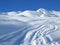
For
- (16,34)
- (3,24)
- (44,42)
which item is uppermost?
(3,24)

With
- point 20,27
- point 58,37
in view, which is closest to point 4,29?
point 20,27

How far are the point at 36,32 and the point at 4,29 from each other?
3.30 metres

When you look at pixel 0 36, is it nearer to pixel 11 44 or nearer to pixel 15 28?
pixel 11 44

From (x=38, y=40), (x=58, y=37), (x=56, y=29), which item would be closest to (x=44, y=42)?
(x=38, y=40)

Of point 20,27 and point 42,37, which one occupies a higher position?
point 20,27

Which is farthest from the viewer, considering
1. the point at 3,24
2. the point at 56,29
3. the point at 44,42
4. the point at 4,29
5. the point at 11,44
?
the point at 56,29

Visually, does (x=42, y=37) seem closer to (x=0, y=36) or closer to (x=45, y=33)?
(x=45, y=33)

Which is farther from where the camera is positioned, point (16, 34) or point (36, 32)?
point (36, 32)

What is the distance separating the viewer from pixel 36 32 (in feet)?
85.2

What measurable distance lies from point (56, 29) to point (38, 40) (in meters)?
5.96

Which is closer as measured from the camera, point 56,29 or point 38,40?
point 38,40

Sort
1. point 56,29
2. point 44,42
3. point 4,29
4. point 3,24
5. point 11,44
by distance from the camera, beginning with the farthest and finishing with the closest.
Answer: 1. point 56,29
2. point 3,24
3. point 4,29
4. point 44,42
5. point 11,44

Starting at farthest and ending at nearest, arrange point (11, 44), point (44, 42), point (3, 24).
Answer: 1. point (3, 24)
2. point (44, 42)
3. point (11, 44)

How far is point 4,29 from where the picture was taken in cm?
2477
